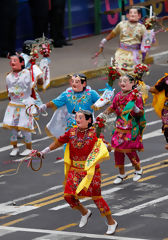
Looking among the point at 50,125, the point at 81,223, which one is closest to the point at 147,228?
the point at 81,223

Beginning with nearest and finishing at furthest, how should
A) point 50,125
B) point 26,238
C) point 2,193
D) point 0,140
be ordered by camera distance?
1. point 26,238
2. point 2,193
3. point 50,125
4. point 0,140

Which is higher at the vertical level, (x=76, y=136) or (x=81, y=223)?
(x=76, y=136)

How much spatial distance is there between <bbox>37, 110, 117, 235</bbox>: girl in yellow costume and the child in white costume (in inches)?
166

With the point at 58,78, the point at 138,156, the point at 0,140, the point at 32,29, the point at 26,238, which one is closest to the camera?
the point at 26,238

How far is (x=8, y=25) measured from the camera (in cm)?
2558

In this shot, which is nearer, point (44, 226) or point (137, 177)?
point (44, 226)

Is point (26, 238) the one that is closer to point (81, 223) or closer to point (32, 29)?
point (81, 223)

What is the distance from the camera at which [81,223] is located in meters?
12.7

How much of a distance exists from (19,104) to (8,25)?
8.94m

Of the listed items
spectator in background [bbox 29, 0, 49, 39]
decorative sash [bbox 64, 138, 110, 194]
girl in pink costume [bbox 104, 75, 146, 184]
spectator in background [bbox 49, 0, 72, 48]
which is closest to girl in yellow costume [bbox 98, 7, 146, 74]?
spectator in background [bbox 29, 0, 49, 39]

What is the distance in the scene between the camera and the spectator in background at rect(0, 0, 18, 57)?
25.4 meters

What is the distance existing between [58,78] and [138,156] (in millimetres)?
7309

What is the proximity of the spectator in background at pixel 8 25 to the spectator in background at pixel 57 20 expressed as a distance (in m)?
1.70

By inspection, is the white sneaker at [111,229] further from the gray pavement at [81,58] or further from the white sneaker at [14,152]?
the gray pavement at [81,58]
